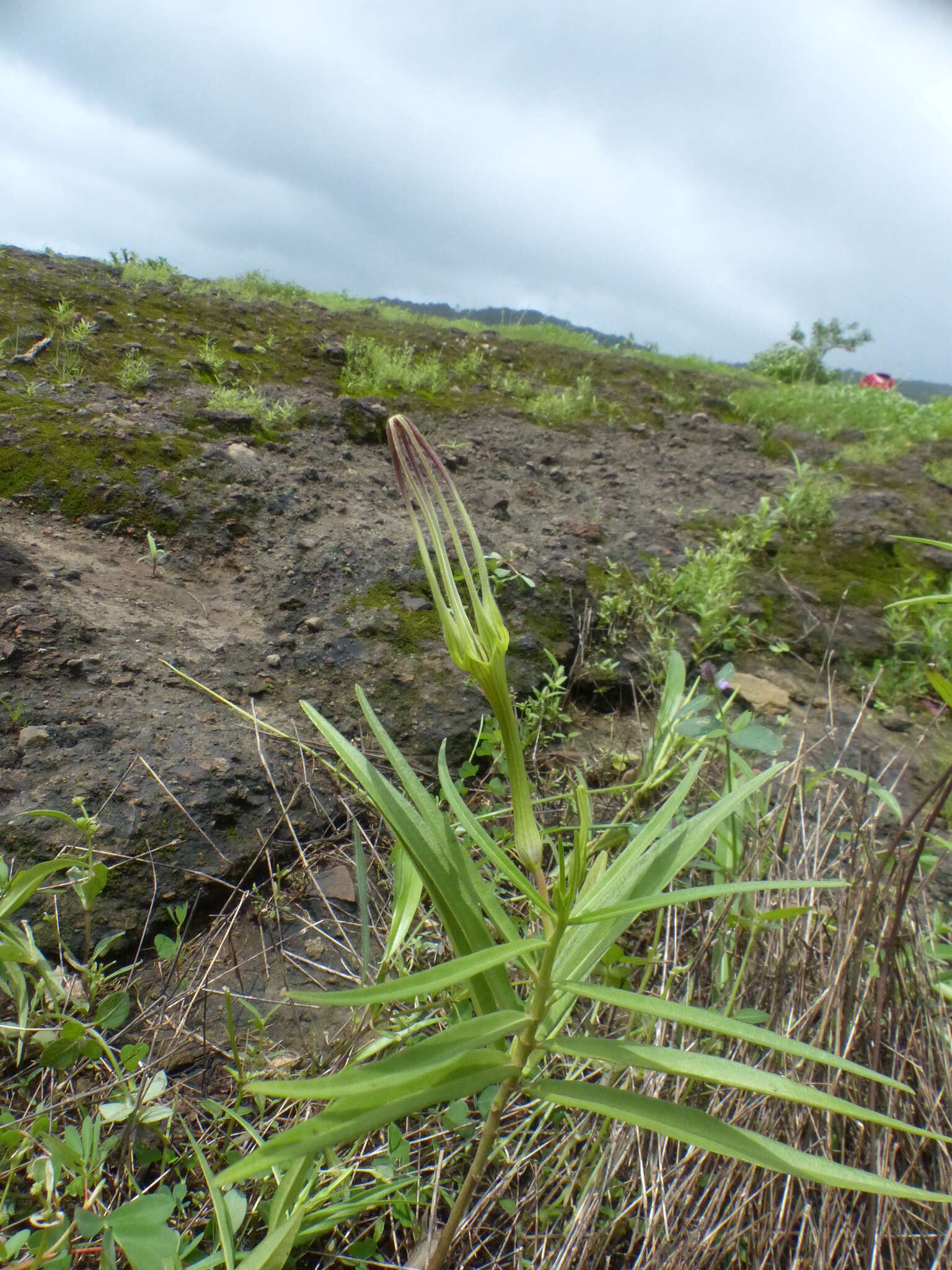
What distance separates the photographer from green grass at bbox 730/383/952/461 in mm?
4758

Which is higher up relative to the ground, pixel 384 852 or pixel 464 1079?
pixel 464 1079

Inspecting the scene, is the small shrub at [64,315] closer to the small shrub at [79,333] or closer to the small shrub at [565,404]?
the small shrub at [79,333]

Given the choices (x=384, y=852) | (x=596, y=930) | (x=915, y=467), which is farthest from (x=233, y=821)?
(x=915, y=467)

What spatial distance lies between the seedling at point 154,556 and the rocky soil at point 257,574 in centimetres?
3

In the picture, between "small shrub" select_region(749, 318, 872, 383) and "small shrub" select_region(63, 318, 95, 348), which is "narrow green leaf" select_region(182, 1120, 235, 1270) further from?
"small shrub" select_region(749, 318, 872, 383)

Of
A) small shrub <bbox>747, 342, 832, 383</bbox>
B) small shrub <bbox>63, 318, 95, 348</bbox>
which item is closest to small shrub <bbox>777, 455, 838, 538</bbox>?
small shrub <bbox>63, 318, 95, 348</bbox>

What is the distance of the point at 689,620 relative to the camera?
2.39 m

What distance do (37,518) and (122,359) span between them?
136 centimetres

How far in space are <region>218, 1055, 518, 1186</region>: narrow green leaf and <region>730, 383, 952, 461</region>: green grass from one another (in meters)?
4.57

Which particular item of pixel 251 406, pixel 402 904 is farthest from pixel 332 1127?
pixel 251 406

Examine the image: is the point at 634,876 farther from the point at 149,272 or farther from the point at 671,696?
the point at 149,272

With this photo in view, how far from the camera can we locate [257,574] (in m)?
2.21

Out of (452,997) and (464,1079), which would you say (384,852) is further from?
(464,1079)

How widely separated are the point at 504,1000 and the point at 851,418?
6.00 m
